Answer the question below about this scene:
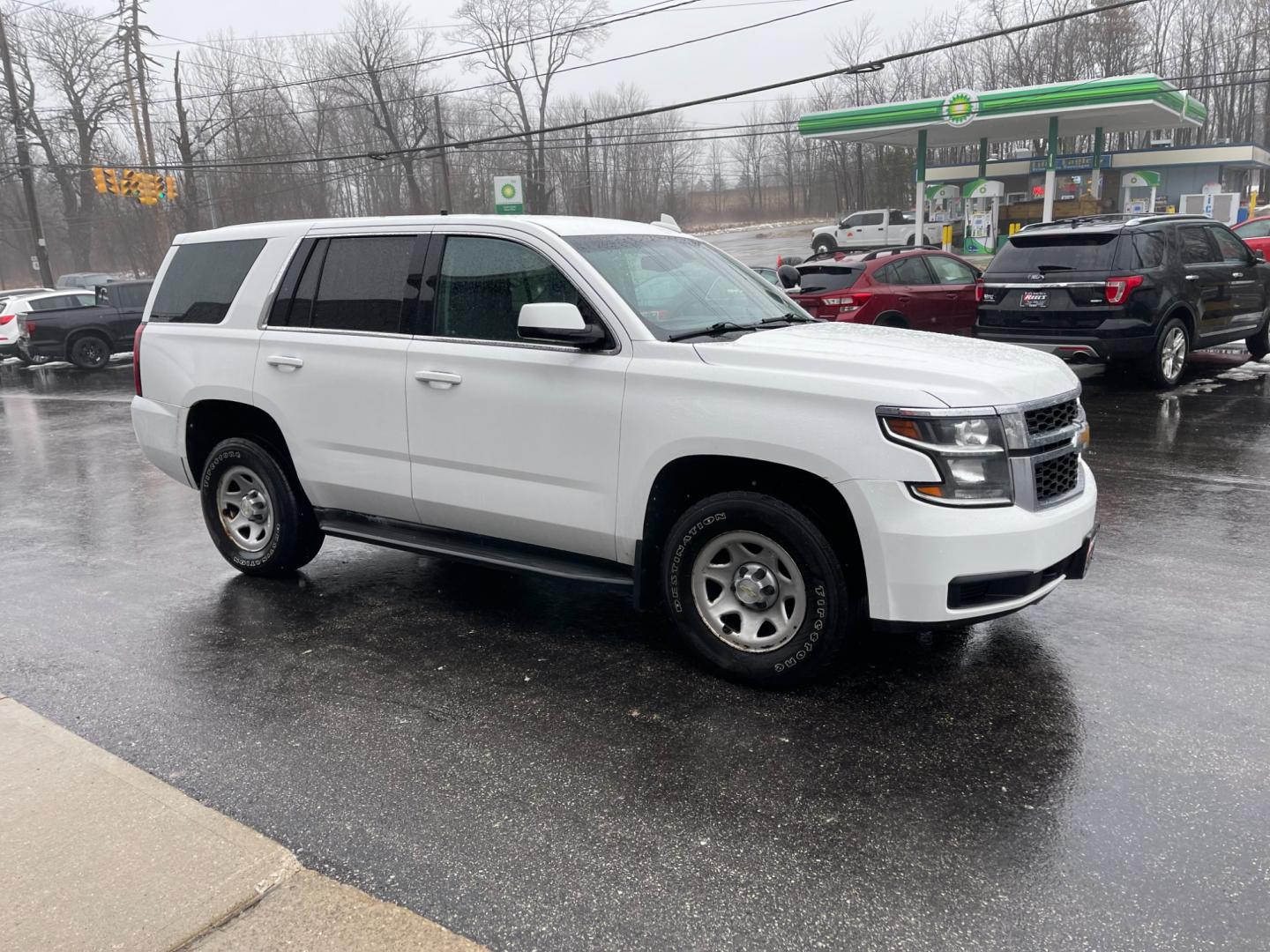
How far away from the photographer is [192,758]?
12.3 feet

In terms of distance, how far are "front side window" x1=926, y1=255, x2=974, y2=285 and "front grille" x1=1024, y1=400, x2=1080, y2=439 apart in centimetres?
976

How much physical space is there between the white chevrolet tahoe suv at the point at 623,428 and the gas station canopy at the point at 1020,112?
25737 mm

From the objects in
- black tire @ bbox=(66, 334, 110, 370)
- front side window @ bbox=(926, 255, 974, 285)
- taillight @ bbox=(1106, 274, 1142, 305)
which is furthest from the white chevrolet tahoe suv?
black tire @ bbox=(66, 334, 110, 370)

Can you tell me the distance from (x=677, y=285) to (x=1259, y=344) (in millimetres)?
11694

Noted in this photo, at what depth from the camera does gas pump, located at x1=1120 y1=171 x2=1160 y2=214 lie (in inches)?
1495

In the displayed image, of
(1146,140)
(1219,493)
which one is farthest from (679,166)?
(1219,493)

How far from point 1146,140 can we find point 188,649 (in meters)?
72.8

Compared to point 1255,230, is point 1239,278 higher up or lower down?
lower down

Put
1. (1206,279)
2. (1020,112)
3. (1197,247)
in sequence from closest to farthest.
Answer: (1206,279)
(1197,247)
(1020,112)

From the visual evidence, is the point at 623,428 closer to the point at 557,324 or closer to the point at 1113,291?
the point at 557,324

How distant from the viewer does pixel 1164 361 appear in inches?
426

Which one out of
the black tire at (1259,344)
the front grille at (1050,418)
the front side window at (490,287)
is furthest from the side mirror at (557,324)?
the black tire at (1259,344)

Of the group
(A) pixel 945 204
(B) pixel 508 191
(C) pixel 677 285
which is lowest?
(C) pixel 677 285

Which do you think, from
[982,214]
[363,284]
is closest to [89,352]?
[363,284]
